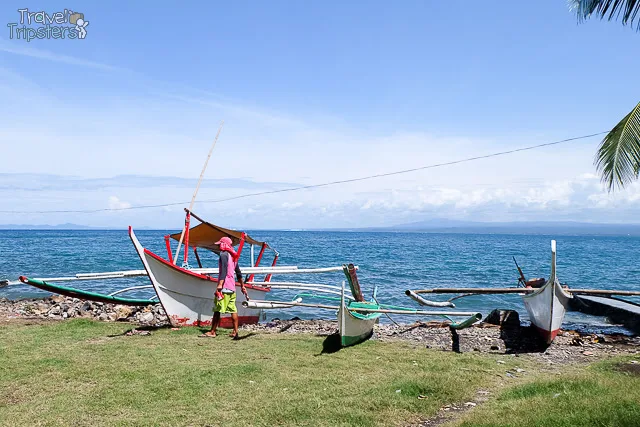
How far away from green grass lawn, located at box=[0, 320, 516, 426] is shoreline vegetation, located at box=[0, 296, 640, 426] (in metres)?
0.02

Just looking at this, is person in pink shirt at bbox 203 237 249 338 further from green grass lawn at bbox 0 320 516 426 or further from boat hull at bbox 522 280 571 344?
boat hull at bbox 522 280 571 344

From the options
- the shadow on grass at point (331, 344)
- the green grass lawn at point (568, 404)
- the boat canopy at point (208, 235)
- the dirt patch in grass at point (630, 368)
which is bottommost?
the shadow on grass at point (331, 344)

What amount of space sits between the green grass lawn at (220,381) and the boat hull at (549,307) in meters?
2.40

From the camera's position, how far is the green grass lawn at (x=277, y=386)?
19.8 ft

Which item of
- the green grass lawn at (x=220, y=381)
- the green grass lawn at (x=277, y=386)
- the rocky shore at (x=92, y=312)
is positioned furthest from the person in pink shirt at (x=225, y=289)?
the rocky shore at (x=92, y=312)

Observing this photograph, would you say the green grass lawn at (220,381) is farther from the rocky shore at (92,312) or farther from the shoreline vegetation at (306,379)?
the rocky shore at (92,312)

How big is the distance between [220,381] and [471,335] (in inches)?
286

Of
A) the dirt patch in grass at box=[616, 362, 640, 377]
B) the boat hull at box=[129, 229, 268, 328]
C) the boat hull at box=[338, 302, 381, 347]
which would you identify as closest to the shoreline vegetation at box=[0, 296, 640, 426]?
the dirt patch in grass at box=[616, 362, 640, 377]

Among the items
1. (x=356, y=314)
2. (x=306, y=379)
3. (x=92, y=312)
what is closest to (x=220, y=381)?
(x=306, y=379)

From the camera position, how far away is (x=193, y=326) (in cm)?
1319

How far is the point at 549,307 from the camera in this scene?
1121 cm

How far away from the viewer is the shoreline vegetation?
6102 mm

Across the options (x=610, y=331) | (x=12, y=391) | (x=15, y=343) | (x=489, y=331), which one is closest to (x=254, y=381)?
(x=12, y=391)

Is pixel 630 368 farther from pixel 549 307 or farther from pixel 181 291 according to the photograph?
pixel 181 291
